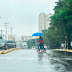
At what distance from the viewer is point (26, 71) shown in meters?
12.2

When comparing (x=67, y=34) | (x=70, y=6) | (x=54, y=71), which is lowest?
(x=54, y=71)

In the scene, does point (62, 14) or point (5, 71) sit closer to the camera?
point (5, 71)

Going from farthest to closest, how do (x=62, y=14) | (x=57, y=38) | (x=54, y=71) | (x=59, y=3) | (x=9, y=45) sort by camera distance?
1. (x=57, y=38)
2. (x=59, y=3)
3. (x=9, y=45)
4. (x=62, y=14)
5. (x=54, y=71)

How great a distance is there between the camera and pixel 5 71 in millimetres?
12133

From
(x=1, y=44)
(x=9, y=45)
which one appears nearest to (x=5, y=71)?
(x=1, y=44)

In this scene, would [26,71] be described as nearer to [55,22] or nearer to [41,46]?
[41,46]

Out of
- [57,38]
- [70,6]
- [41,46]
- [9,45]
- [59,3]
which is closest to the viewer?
[41,46]

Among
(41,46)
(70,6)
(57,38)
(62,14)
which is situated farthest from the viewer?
(57,38)

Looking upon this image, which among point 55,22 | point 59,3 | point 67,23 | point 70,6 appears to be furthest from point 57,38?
point 70,6

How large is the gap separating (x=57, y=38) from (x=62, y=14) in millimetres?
22379

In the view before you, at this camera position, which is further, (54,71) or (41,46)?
(41,46)

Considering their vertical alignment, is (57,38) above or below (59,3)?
below

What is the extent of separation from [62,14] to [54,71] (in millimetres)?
40125

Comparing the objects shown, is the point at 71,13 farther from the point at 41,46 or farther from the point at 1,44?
the point at 41,46
